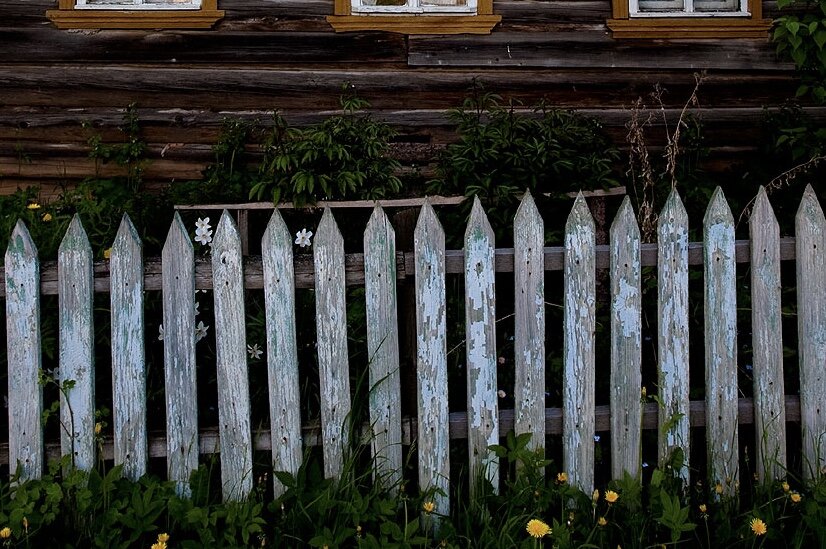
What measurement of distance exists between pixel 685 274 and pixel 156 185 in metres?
4.41

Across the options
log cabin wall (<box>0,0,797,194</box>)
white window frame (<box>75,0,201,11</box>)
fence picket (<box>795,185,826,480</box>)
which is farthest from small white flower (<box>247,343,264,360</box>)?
white window frame (<box>75,0,201,11</box>)

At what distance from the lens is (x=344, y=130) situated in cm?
528

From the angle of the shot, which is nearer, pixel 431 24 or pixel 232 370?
pixel 232 370

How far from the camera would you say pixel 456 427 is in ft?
10.1

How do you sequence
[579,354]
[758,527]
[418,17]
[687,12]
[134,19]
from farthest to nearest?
[687,12] < [418,17] < [134,19] < [579,354] < [758,527]

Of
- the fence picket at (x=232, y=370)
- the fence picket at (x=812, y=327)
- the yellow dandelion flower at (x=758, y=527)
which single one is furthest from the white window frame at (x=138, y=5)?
the yellow dandelion flower at (x=758, y=527)

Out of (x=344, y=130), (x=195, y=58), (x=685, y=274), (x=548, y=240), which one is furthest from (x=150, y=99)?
(x=685, y=274)

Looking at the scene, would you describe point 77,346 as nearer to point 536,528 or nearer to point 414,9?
point 536,528

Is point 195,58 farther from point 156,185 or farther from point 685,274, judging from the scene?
point 685,274

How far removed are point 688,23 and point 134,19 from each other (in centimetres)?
387

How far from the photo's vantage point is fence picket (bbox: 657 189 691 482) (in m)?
3.01

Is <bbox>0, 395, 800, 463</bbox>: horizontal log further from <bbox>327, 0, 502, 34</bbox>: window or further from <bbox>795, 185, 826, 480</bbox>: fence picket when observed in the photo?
<bbox>327, 0, 502, 34</bbox>: window

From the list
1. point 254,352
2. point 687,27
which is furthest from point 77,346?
point 687,27

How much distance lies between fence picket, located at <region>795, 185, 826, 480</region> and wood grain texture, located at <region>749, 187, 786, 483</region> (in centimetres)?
9
